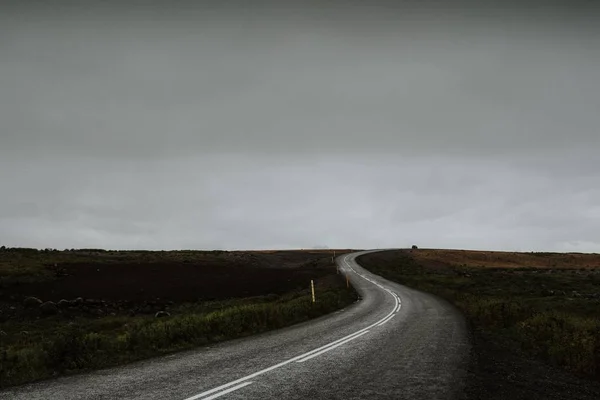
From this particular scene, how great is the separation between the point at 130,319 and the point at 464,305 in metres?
21.7

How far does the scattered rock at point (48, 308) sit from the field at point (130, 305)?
0.30ft

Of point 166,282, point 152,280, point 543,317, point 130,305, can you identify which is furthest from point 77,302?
point 543,317

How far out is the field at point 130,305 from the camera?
11.4 meters

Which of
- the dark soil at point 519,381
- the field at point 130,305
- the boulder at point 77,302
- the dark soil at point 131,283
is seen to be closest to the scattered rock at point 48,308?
the field at point 130,305

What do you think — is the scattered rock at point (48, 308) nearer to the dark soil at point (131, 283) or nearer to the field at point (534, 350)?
the dark soil at point (131, 283)

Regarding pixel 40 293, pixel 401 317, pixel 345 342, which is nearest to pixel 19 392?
pixel 345 342

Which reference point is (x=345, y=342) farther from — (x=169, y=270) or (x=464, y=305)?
(x=169, y=270)

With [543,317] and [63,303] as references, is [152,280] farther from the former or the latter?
[543,317]

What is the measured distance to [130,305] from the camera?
109 feet

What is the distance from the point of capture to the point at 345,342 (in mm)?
13023

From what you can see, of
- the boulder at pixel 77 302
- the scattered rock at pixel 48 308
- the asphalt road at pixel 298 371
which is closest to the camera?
the asphalt road at pixel 298 371

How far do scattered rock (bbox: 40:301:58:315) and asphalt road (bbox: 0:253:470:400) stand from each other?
71.7 feet

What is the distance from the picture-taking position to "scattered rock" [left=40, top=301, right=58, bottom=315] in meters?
29.0

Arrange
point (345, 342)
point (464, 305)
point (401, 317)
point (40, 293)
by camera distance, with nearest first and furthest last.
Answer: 1. point (345, 342)
2. point (401, 317)
3. point (464, 305)
4. point (40, 293)
